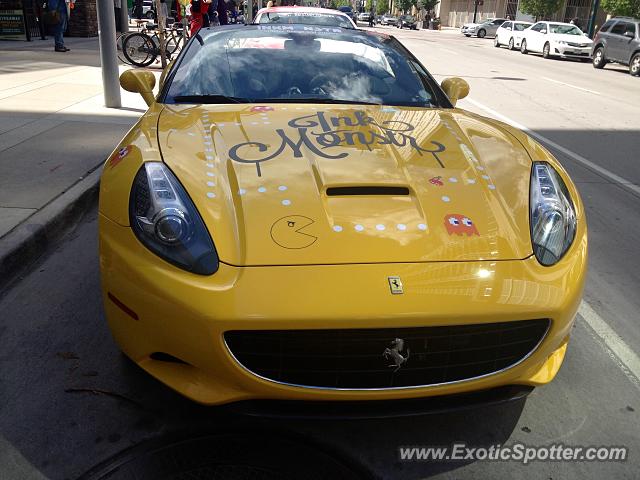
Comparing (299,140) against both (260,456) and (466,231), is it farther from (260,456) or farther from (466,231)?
(260,456)

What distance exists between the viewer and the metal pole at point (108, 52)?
8453 millimetres

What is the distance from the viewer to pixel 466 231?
2.32 metres

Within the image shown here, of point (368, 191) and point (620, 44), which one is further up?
point (368, 191)

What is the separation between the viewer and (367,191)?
2.48 meters

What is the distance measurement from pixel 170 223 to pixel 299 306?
0.63 meters

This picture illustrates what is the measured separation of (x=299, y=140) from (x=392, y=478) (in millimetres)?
1517

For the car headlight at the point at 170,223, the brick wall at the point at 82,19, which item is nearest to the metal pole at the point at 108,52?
the car headlight at the point at 170,223

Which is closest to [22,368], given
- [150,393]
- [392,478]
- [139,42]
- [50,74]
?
[150,393]

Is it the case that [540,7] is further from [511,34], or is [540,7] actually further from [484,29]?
[511,34]

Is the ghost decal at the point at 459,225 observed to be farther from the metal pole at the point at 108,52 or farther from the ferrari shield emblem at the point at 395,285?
the metal pole at the point at 108,52

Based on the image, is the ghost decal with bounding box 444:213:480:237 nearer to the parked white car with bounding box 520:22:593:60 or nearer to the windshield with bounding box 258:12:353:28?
the windshield with bounding box 258:12:353:28

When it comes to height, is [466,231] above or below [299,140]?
below

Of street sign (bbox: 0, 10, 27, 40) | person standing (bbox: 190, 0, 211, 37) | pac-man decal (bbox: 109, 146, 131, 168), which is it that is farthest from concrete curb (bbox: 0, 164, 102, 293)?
street sign (bbox: 0, 10, 27, 40)

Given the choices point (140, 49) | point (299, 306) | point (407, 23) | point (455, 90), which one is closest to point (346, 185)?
point (299, 306)
